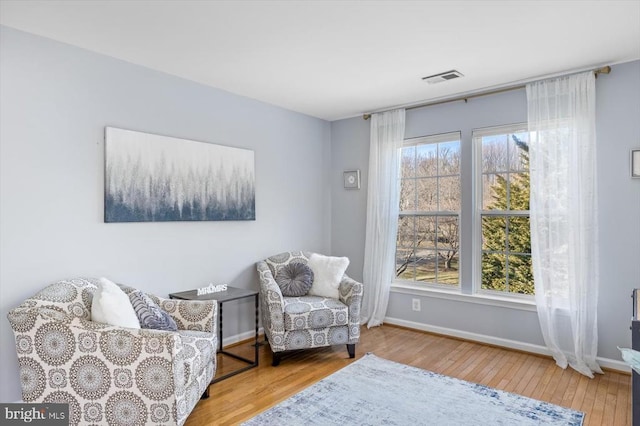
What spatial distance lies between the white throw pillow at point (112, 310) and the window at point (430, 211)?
9.70ft

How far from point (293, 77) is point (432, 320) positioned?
2.79 metres

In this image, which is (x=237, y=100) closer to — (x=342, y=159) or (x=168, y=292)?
(x=342, y=159)

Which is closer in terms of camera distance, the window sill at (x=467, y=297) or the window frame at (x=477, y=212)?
the window sill at (x=467, y=297)

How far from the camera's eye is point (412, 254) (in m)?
4.42

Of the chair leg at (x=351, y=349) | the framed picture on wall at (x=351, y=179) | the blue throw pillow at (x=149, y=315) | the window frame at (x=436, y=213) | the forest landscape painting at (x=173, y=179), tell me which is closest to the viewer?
the blue throw pillow at (x=149, y=315)

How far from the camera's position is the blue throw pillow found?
2.41 metres

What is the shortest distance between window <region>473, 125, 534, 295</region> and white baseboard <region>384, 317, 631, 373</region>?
456 mm

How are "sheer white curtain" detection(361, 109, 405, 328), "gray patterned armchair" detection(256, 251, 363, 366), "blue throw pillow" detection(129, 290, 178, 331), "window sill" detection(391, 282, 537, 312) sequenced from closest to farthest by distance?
1. "blue throw pillow" detection(129, 290, 178, 331)
2. "gray patterned armchair" detection(256, 251, 363, 366)
3. "window sill" detection(391, 282, 537, 312)
4. "sheer white curtain" detection(361, 109, 405, 328)

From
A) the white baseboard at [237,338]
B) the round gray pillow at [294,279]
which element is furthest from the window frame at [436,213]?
the white baseboard at [237,338]

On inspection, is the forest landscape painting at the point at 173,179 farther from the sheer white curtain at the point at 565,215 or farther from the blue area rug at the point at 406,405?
the sheer white curtain at the point at 565,215

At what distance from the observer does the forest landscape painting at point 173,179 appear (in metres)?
3.00

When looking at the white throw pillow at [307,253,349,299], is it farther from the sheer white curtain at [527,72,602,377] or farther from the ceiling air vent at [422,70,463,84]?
the ceiling air vent at [422,70,463,84]

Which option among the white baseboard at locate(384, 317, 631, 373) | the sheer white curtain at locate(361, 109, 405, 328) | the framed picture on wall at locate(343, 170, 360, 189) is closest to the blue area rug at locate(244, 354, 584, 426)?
the white baseboard at locate(384, 317, 631, 373)

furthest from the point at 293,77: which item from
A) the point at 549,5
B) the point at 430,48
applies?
the point at 549,5
